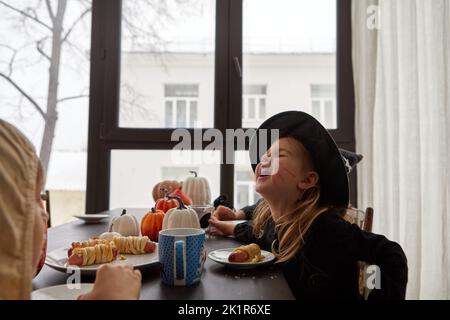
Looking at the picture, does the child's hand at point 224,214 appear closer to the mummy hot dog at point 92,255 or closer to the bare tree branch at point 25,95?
the mummy hot dog at point 92,255

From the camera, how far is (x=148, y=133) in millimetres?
2273

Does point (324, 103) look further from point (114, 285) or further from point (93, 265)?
point (114, 285)

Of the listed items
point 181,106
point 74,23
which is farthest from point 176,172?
point 74,23

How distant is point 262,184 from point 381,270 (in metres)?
0.35

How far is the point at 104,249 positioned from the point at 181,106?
169 cm

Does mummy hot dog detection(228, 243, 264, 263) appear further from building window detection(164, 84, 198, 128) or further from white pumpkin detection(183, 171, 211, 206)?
building window detection(164, 84, 198, 128)

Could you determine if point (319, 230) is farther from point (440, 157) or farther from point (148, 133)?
point (148, 133)

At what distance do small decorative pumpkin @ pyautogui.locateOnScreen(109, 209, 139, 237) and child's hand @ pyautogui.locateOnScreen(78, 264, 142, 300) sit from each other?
48 cm

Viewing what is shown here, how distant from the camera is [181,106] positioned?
7.61ft

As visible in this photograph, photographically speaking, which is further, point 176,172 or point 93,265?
point 176,172

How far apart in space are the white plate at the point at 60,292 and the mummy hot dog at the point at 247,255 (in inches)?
12.3

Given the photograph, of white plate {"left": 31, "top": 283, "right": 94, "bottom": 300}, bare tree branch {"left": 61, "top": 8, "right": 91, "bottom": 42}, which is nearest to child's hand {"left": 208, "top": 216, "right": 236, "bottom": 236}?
white plate {"left": 31, "top": 283, "right": 94, "bottom": 300}

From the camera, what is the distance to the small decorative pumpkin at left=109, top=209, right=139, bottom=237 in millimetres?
957
